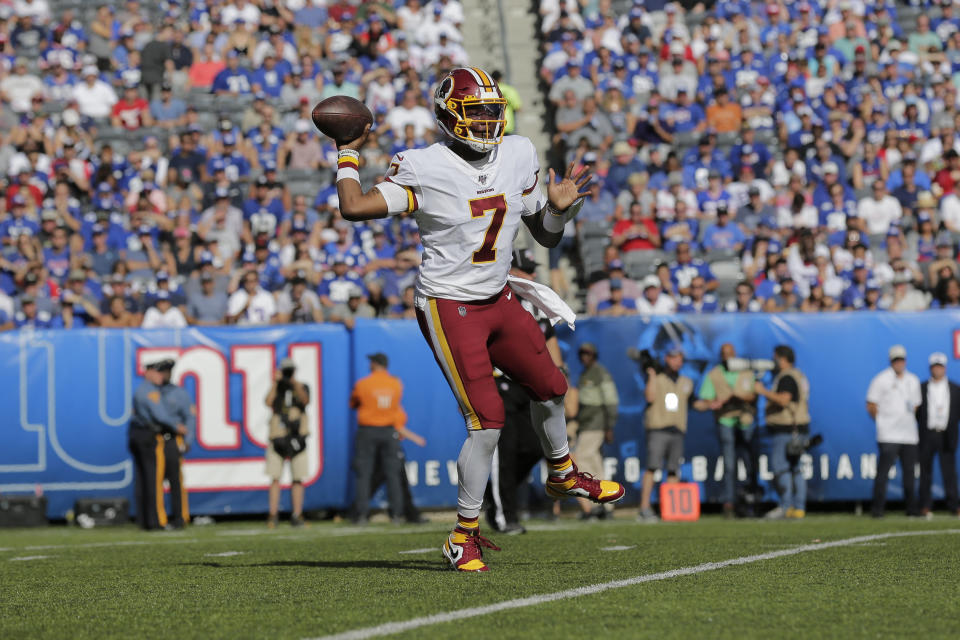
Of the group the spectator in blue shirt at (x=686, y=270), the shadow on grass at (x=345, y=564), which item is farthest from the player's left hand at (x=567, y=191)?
the spectator in blue shirt at (x=686, y=270)

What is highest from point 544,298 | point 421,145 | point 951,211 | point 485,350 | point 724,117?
point 724,117

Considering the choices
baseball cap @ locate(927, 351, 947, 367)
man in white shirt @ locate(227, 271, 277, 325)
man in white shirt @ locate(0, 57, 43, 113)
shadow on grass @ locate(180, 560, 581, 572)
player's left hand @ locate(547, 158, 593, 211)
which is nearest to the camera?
player's left hand @ locate(547, 158, 593, 211)

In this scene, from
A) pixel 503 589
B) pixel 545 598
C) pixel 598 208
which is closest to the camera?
pixel 545 598

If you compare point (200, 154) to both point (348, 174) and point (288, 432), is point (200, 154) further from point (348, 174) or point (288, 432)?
point (348, 174)

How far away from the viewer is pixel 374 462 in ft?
46.8

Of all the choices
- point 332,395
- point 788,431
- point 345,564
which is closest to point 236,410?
point 332,395

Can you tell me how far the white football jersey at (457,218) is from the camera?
22.0ft

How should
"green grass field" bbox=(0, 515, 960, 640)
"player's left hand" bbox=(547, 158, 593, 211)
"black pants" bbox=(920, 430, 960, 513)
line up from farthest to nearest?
"black pants" bbox=(920, 430, 960, 513), "player's left hand" bbox=(547, 158, 593, 211), "green grass field" bbox=(0, 515, 960, 640)

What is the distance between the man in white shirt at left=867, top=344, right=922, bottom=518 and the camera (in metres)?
14.2

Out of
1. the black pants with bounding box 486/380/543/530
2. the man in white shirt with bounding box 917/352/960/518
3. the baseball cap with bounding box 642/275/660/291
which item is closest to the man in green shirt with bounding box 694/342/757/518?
the baseball cap with bounding box 642/275/660/291

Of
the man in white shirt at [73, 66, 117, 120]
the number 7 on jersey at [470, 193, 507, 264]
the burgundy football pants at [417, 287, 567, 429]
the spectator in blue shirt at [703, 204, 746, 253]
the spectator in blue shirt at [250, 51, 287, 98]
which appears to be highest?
the spectator in blue shirt at [250, 51, 287, 98]

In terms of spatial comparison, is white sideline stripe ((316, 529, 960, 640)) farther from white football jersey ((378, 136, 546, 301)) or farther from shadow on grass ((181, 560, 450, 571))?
white football jersey ((378, 136, 546, 301))

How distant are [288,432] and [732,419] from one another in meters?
4.45

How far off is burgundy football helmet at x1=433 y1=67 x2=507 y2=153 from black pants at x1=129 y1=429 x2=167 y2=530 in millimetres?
7881
